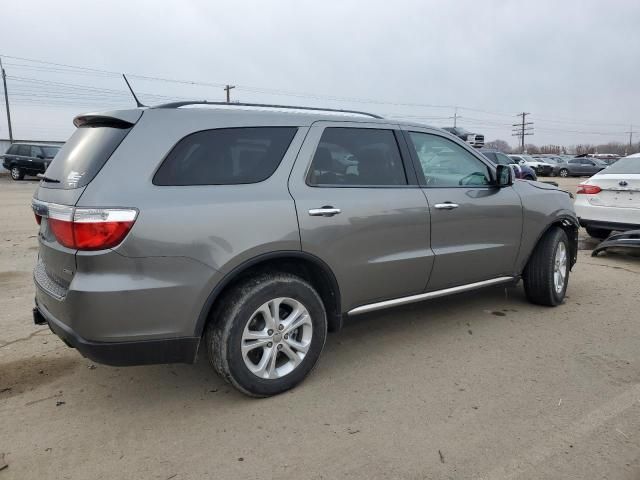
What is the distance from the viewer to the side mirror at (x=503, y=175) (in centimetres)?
435

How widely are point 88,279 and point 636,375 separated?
11.6 feet

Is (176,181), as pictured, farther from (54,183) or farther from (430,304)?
(430,304)

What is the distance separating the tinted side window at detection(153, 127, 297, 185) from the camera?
281 centimetres

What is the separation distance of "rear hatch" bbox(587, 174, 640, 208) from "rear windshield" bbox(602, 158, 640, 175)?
196mm

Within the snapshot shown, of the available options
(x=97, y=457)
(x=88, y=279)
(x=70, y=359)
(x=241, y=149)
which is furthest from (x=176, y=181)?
(x=70, y=359)

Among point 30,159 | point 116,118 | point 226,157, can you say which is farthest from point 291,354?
point 30,159

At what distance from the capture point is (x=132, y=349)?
2682 millimetres

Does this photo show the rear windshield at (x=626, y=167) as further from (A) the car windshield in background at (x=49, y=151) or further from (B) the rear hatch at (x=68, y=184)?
(A) the car windshield in background at (x=49, y=151)

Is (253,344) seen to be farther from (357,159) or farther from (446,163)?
(446,163)

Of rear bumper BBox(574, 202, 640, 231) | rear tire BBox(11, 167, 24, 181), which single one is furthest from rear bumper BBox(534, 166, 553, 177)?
rear tire BBox(11, 167, 24, 181)

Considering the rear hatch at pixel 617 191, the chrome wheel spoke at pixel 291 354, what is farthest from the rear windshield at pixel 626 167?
the chrome wheel spoke at pixel 291 354

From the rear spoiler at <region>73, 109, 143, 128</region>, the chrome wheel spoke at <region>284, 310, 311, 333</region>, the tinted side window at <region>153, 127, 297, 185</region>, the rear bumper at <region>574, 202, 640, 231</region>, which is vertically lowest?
the chrome wheel spoke at <region>284, 310, 311, 333</region>

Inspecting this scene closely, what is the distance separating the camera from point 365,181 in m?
3.59

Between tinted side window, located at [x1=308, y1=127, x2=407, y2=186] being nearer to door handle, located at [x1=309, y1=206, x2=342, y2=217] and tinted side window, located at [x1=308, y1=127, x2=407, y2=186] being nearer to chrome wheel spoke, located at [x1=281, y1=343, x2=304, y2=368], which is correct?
door handle, located at [x1=309, y1=206, x2=342, y2=217]
